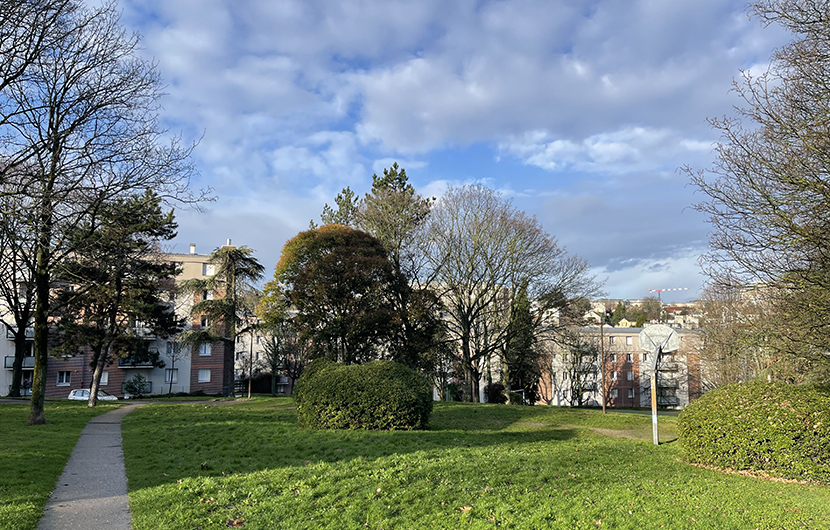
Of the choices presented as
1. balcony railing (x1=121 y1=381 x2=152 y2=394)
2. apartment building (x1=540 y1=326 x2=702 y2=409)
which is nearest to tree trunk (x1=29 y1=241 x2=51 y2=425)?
balcony railing (x1=121 y1=381 x2=152 y2=394)

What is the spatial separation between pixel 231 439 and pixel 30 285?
41.2ft

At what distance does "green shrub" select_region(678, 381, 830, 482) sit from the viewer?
29.7ft

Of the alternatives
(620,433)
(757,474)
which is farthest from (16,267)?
(757,474)

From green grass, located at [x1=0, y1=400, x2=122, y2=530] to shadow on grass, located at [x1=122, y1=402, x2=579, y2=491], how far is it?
1.09 metres

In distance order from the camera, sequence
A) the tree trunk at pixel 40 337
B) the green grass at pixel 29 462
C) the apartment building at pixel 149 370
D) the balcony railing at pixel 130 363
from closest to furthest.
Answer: the green grass at pixel 29 462 < the tree trunk at pixel 40 337 < the apartment building at pixel 149 370 < the balcony railing at pixel 130 363

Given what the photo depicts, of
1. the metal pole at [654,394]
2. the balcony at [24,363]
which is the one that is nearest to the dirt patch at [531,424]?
the metal pole at [654,394]

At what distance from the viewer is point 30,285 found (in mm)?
18688

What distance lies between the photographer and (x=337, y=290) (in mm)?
24484

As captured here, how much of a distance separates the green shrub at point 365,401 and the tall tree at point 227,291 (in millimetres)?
18731

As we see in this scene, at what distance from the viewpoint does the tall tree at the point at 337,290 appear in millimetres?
24266

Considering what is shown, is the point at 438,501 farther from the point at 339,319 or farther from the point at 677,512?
the point at 339,319

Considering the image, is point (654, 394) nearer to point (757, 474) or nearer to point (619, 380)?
point (757, 474)

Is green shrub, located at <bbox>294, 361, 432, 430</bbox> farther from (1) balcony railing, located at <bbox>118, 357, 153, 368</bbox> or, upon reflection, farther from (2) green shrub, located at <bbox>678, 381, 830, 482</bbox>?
(1) balcony railing, located at <bbox>118, 357, 153, 368</bbox>

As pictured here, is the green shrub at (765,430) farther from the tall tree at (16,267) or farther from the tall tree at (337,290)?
the tall tree at (337,290)
